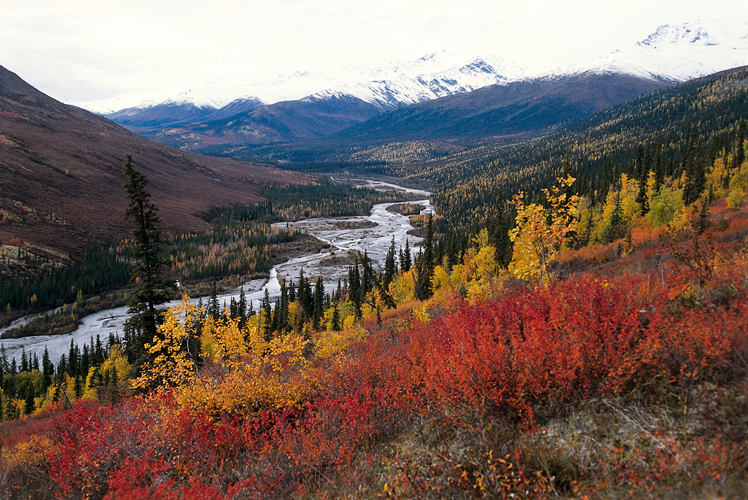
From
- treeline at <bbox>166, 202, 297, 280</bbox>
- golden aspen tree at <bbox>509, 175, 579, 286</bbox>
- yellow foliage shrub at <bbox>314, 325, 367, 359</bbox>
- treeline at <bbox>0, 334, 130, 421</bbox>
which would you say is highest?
golden aspen tree at <bbox>509, 175, 579, 286</bbox>

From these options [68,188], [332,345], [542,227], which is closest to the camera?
[542,227]

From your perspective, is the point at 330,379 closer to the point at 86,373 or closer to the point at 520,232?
the point at 520,232

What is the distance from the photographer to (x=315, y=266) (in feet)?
359

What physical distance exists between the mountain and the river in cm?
3772

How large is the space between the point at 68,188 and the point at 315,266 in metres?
96.3

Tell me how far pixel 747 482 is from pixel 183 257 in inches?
4826

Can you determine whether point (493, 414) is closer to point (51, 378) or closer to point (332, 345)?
point (332, 345)

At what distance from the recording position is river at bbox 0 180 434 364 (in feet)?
224

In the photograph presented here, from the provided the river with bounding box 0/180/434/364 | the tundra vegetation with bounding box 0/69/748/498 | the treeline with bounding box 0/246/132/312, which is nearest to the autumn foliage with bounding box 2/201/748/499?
the tundra vegetation with bounding box 0/69/748/498

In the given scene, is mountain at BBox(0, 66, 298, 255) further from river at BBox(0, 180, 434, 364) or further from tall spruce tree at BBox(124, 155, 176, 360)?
tall spruce tree at BBox(124, 155, 176, 360)

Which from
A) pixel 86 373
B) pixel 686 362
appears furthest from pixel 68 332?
pixel 686 362

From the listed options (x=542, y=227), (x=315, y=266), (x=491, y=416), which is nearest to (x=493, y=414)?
(x=491, y=416)

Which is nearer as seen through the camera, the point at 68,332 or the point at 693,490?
the point at 693,490

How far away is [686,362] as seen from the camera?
6.01m
